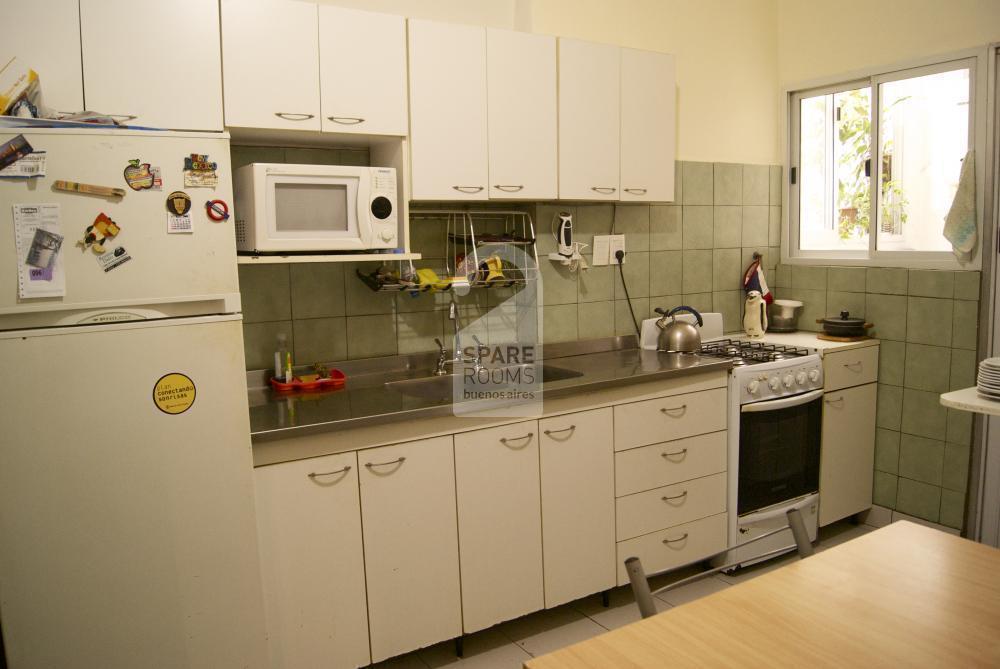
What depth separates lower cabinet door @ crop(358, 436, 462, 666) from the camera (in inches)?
86.9

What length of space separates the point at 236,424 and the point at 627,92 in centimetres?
205

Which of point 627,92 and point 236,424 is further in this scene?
point 627,92

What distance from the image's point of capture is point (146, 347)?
1.78 meters

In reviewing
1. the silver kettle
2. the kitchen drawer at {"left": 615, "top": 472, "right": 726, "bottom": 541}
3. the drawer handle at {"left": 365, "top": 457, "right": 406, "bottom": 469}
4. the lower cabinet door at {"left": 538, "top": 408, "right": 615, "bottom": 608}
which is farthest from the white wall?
the drawer handle at {"left": 365, "top": 457, "right": 406, "bottom": 469}

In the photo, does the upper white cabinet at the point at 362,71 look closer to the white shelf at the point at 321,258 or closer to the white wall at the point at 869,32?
the white shelf at the point at 321,258

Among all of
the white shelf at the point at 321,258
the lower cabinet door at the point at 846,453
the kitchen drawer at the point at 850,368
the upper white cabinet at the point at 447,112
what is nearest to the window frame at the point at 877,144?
the kitchen drawer at the point at 850,368

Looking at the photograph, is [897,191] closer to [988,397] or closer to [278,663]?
[988,397]

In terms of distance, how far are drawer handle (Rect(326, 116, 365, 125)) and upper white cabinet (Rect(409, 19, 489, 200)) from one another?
0.65ft

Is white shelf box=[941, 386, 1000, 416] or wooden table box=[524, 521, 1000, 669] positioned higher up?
white shelf box=[941, 386, 1000, 416]

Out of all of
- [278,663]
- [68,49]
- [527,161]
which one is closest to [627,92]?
[527,161]

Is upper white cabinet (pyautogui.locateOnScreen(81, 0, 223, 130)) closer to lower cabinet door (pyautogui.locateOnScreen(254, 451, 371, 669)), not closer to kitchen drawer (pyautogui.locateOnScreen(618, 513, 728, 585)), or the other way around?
lower cabinet door (pyautogui.locateOnScreen(254, 451, 371, 669))

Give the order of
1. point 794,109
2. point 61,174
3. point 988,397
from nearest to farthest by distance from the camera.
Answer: point 61,174 → point 988,397 → point 794,109

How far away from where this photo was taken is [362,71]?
2330mm

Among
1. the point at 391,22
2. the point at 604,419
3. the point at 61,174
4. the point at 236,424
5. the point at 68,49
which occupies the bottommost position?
the point at 604,419
